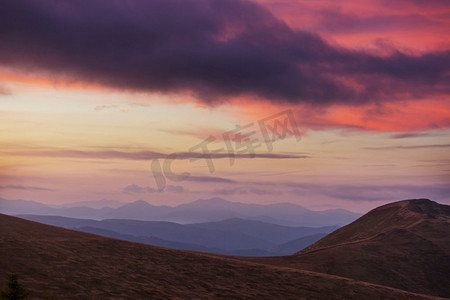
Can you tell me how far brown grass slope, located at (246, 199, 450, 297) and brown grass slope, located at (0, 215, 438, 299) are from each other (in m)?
25.8

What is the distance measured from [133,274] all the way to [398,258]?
8526 centimetres

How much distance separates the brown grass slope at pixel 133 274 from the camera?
1711 inches

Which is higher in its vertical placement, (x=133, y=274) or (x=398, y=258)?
(x=398, y=258)

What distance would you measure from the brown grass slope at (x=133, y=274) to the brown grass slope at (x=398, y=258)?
25.8m

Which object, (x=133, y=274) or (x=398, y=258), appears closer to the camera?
(x=133, y=274)

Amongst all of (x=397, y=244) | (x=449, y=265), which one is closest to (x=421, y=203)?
(x=397, y=244)

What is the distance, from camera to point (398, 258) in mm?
116938

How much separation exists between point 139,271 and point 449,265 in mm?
89534

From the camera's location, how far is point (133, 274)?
52.8 m

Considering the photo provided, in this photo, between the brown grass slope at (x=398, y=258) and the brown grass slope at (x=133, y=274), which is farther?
the brown grass slope at (x=398, y=258)

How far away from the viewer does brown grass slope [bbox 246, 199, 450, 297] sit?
322 ft

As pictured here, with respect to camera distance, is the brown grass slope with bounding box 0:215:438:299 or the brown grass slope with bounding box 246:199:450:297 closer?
the brown grass slope with bounding box 0:215:438:299

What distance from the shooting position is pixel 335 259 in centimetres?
10400

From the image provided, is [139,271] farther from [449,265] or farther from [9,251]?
[449,265]
